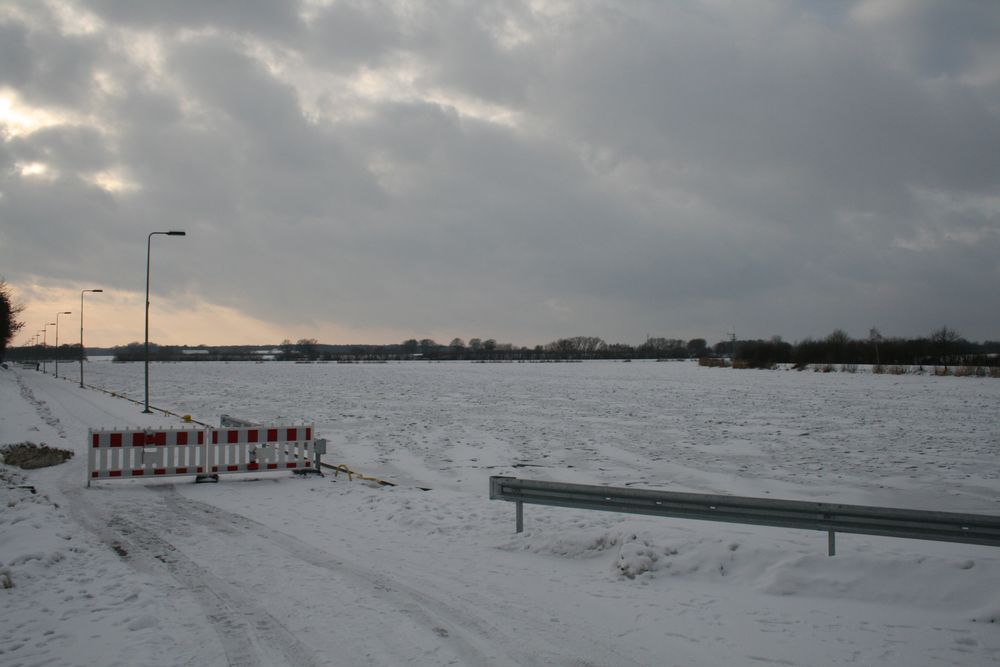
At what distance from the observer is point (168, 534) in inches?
352

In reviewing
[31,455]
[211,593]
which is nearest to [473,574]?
[211,593]

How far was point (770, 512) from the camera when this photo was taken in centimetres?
725

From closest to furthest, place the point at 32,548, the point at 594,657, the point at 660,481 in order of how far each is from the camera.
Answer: the point at 594,657
the point at 32,548
the point at 660,481

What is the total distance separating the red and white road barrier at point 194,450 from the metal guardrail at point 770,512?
658 cm

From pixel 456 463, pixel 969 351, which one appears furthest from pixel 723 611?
pixel 969 351

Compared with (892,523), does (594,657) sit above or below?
below

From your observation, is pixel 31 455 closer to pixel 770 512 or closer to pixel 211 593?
pixel 211 593

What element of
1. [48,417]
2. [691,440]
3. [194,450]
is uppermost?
[194,450]

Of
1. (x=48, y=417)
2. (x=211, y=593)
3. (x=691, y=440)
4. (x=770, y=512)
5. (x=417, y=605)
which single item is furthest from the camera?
(x=48, y=417)

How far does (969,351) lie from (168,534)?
96.8 meters

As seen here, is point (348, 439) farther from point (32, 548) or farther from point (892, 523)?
point (892, 523)

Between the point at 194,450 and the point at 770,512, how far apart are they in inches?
424

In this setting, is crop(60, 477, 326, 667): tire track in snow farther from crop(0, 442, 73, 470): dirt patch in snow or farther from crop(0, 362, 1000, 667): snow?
crop(0, 442, 73, 470): dirt patch in snow

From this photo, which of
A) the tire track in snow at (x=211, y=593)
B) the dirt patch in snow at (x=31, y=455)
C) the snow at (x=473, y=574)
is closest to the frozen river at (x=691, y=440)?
the snow at (x=473, y=574)
